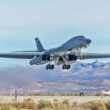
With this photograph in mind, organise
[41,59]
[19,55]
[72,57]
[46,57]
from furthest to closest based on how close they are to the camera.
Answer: [19,55] < [41,59] < [46,57] < [72,57]

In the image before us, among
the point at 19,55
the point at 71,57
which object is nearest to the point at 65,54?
the point at 71,57

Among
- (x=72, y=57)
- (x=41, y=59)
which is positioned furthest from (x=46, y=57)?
(x=72, y=57)

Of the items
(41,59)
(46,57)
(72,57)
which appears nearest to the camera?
(72,57)

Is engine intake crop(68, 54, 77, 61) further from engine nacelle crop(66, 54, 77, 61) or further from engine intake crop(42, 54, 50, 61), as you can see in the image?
engine intake crop(42, 54, 50, 61)

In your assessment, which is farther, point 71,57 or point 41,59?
point 41,59

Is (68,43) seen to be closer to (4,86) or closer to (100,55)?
(100,55)

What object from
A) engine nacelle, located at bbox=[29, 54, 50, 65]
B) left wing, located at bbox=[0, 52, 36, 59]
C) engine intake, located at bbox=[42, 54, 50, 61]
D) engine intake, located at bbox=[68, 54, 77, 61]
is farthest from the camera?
left wing, located at bbox=[0, 52, 36, 59]

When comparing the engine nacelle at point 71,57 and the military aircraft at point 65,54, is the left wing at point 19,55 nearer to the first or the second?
the military aircraft at point 65,54

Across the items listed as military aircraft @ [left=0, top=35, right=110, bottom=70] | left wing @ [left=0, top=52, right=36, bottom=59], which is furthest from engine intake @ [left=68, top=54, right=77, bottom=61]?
left wing @ [left=0, top=52, right=36, bottom=59]

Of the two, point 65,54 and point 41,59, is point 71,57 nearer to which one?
point 65,54

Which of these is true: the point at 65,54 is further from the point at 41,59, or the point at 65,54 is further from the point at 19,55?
the point at 19,55

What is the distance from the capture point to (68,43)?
69.8 meters

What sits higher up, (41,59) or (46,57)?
(46,57)

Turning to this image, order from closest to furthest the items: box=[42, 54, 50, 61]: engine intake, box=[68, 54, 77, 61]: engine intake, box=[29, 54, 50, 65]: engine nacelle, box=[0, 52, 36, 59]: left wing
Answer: box=[68, 54, 77, 61]: engine intake < box=[42, 54, 50, 61]: engine intake < box=[29, 54, 50, 65]: engine nacelle < box=[0, 52, 36, 59]: left wing
